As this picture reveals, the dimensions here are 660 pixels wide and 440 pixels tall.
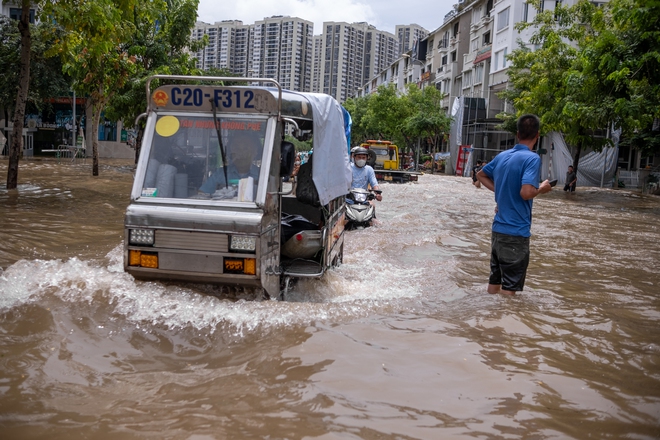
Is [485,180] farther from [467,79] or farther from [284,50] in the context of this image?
[284,50]

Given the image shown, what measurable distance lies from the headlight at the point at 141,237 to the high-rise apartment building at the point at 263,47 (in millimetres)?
83884

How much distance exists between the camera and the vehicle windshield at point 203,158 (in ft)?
18.5

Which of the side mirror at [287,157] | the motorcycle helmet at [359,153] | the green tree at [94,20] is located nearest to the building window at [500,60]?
the green tree at [94,20]

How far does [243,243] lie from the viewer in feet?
17.1

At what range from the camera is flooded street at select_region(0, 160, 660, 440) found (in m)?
3.78

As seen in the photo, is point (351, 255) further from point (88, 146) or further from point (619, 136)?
point (88, 146)

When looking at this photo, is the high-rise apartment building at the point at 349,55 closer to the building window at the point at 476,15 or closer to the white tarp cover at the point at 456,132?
the building window at the point at 476,15

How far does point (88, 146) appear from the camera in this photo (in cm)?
4231

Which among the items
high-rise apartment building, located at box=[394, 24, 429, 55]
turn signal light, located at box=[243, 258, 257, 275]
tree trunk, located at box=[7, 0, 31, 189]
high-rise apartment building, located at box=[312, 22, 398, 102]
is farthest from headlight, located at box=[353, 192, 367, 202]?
high-rise apartment building, located at box=[394, 24, 429, 55]

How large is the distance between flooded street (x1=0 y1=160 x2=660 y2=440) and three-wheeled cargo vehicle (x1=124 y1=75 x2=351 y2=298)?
15.2 inches

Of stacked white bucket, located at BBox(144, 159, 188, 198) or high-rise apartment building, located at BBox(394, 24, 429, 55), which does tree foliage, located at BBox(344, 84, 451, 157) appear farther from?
high-rise apartment building, located at BBox(394, 24, 429, 55)

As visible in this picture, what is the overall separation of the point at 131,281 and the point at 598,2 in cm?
3955

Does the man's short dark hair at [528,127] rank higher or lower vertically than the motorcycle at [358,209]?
higher

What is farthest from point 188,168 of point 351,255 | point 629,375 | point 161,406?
point 351,255
